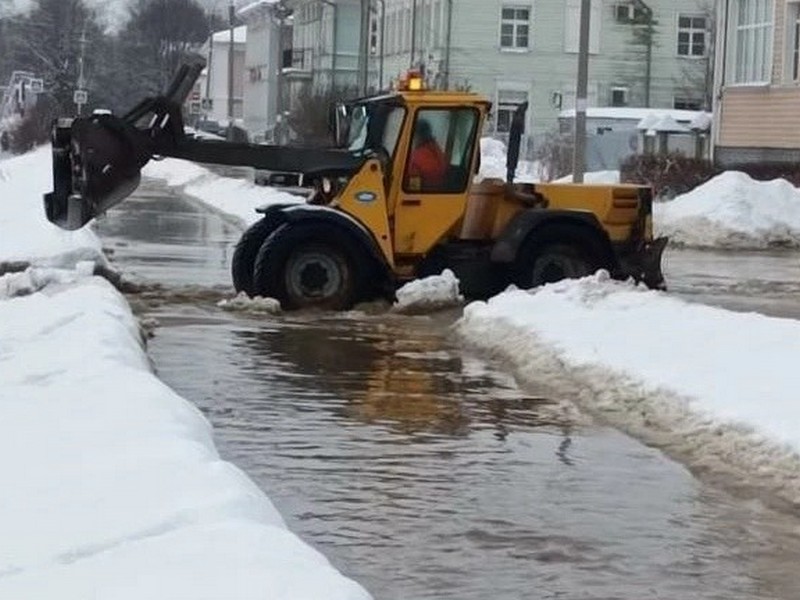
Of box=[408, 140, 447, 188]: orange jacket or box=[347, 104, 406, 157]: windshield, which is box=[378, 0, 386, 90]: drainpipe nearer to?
box=[347, 104, 406, 157]: windshield

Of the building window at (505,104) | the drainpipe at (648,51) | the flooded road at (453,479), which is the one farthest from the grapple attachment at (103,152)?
the drainpipe at (648,51)

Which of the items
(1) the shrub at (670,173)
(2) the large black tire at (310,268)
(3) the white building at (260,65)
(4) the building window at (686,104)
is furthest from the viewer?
(3) the white building at (260,65)

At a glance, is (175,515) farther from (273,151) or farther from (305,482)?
(273,151)

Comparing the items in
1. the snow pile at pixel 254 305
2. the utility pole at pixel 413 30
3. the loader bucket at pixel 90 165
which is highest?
the utility pole at pixel 413 30

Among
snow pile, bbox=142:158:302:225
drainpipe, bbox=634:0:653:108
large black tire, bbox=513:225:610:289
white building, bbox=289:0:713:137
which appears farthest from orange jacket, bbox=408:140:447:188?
drainpipe, bbox=634:0:653:108

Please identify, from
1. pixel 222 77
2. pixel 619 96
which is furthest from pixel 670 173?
pixel 222 77

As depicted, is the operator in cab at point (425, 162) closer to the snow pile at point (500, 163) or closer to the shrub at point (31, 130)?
the snow pile at point (500, 163)

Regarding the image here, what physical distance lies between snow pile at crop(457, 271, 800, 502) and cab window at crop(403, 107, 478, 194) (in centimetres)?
186

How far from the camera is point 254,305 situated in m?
19.4

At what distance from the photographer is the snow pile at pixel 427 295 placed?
1945 centimetres

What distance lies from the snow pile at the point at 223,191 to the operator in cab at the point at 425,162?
1127 cm

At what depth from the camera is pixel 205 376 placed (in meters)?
14.6

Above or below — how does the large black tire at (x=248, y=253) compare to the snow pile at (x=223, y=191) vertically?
above

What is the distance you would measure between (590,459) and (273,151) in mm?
9611
